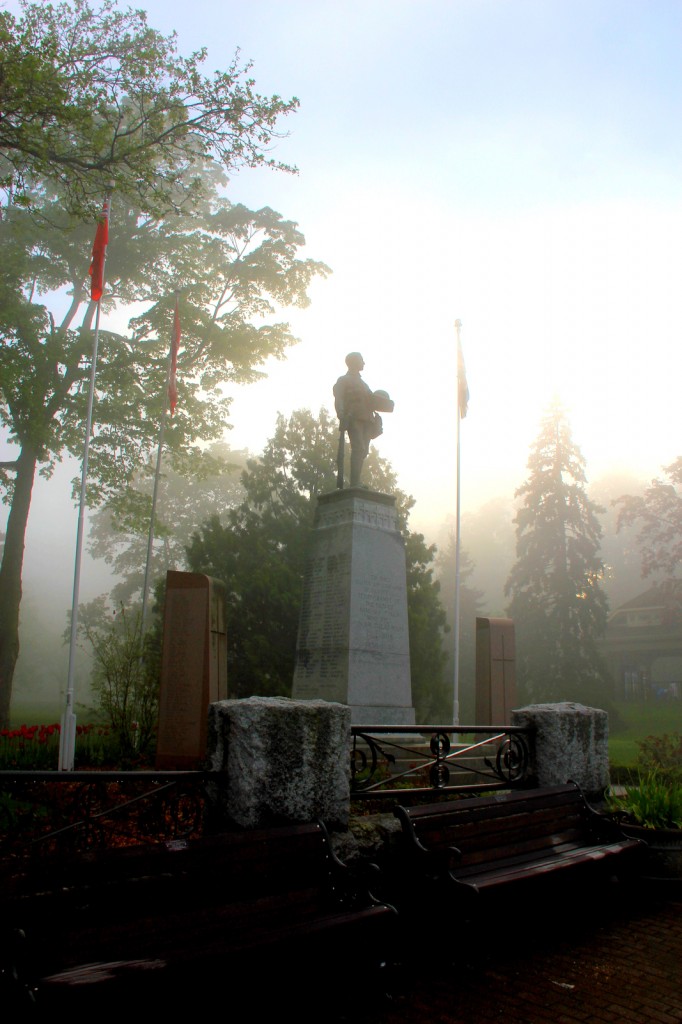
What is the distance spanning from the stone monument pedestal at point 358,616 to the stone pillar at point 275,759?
15.4ft

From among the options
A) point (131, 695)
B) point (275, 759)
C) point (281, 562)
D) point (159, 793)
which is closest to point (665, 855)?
point (275, 759)

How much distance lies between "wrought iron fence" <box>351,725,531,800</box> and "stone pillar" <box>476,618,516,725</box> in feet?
4.63

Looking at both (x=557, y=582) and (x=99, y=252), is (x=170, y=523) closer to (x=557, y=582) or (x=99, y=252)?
(x=557, y=582)

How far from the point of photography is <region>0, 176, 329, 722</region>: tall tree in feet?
67.7

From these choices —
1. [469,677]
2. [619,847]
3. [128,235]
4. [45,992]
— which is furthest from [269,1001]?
[469,677]

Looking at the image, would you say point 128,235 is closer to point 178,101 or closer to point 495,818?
point 178,101

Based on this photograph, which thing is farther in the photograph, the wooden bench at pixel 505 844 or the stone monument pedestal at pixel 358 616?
the stone monument pedestal at pixel 358 616

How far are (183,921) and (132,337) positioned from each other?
70.1 ft

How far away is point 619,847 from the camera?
5.73m

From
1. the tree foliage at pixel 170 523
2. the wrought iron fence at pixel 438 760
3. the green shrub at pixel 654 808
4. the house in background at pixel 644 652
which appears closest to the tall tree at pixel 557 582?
the house in background at pixel 644 652

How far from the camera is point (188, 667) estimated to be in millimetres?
9836

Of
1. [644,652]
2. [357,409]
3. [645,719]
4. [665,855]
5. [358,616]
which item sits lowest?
[645,719]

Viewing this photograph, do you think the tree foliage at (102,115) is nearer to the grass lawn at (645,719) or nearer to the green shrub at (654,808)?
the green shrub at (654,808)

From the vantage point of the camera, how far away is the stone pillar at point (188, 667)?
9.50 m
